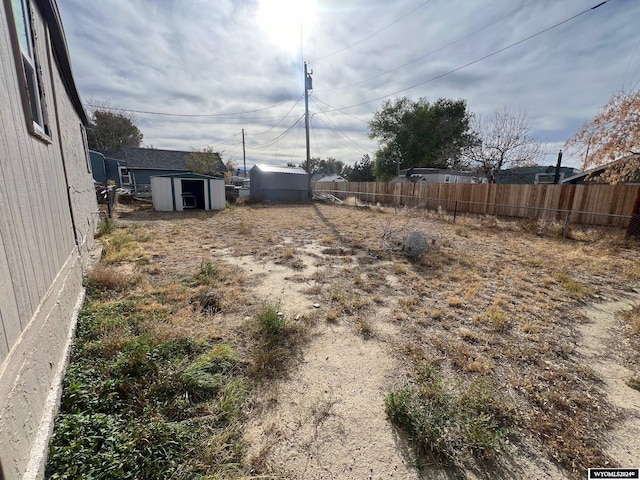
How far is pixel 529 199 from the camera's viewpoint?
11.6 metres

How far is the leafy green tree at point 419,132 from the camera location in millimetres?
26172

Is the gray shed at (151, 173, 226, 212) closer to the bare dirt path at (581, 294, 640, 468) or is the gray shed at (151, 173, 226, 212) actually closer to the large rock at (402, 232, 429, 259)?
the large rock at (402, 232, 429, 259)

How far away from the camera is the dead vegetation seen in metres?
2.00

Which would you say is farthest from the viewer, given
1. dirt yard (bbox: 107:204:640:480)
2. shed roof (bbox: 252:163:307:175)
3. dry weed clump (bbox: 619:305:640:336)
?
shed roof (bbox: 252:163:307:175)

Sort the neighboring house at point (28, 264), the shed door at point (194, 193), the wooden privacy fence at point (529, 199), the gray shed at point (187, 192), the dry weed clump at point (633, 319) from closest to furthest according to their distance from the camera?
the neighboring house at point (28, 264), the dry weed clump at point (633, 319), the wooden privacy fence at point (529, 199), the gray shed at point (187, 192), the shed door at point (194, 193)

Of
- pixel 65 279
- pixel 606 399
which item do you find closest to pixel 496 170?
pixel 606 399

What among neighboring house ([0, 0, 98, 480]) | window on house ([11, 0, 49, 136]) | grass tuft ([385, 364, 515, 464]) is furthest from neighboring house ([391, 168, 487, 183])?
neighboring house ([0, 0, 98, 480])

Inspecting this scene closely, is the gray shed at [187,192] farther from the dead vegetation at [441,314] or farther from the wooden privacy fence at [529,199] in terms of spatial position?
the wooden privacy fence at [529,199]

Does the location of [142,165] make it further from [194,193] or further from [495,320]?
[495,320]

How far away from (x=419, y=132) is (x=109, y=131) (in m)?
33.1

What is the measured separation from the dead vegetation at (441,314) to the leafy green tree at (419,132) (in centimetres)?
2113

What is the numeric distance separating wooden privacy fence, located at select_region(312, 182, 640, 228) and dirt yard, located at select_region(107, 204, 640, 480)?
3715mm

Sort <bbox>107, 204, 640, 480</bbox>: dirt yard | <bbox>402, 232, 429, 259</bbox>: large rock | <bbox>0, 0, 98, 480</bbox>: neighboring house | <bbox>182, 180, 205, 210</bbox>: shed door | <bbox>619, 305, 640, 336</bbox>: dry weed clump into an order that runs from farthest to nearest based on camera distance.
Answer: <bbox>182, 180, 205, 210</bbox>: shed door < <bbox>402, 232, 429, 259</bbox>: large rock < <bbox>619, 305, 640, 336</bbox>: dry weed clump < <bbox>107, 204, 640, 480</bbox>: dirt yard < <bbox>0, 0, 98, 480</bbox>: neighboring house

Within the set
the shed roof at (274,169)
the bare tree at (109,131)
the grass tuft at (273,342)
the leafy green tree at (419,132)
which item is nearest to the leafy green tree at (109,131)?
the bare tree at (109,131)
